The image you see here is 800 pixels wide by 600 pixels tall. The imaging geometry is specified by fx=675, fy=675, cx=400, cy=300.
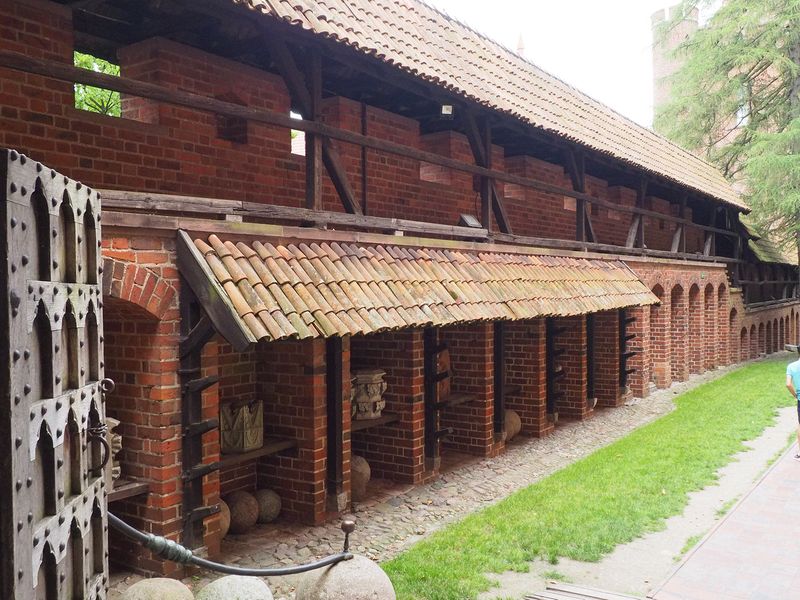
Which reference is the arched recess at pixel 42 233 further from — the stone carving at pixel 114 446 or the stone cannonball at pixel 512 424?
the stone cannonball at pixel 512 424

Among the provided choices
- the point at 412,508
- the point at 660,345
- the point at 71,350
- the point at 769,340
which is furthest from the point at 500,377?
the point at 769,340

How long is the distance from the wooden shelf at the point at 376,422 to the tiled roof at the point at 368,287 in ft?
5.34

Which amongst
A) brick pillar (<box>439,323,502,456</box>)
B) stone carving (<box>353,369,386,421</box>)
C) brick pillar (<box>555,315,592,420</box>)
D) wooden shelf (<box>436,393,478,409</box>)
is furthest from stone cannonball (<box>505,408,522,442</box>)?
stone carving (<box>353,369,386,421</box>)

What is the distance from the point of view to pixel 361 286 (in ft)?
19.4

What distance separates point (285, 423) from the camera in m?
6.45

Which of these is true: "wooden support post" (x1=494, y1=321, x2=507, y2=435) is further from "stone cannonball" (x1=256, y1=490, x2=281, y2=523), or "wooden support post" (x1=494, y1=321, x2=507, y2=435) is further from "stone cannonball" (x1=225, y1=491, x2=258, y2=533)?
"stone cannonball" (x1=225, y1=491, x2=258, y2=533)

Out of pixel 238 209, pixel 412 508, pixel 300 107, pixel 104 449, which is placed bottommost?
pixel 412 508

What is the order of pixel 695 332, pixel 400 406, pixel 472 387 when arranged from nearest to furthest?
pixel 400 406
pixel 472 387
pixel 695 332

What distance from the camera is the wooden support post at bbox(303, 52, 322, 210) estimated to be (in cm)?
598

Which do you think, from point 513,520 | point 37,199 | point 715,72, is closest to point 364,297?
point 513,520

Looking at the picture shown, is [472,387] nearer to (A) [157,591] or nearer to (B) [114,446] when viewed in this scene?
(B) [114,446]

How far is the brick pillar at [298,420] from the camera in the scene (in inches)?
247

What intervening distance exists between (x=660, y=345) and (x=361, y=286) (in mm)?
10657

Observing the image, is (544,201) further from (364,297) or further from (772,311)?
(772,311)
